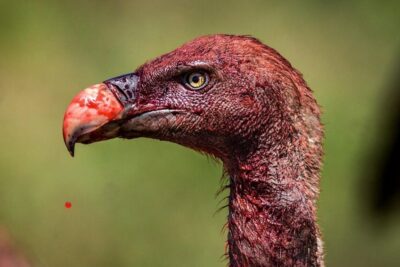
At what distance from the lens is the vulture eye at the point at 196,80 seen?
5.39 meters

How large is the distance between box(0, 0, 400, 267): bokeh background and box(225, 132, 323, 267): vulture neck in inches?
139

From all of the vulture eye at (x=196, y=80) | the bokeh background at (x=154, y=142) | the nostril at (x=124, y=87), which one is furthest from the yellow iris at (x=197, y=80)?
the bokeh background at (x=154, y=142)

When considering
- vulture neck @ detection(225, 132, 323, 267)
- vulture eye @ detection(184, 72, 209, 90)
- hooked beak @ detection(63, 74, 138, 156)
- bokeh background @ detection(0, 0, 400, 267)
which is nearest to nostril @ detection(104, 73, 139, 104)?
hooked beak @ detection(63, 74, 138, 156)

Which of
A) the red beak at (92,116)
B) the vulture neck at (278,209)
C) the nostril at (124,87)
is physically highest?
the nostril at (124,87)

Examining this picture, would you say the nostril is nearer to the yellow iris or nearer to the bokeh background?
the yellow iris

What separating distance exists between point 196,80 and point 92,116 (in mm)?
518

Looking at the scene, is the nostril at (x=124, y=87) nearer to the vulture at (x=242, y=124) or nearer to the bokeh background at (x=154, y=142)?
the vulture at (x=242, y=124)

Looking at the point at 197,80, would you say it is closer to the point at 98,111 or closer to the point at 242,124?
the point at 242,124

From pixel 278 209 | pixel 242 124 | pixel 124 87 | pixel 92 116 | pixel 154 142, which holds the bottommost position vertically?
pixel 278 209

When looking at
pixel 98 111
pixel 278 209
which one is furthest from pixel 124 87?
pixel 278 209

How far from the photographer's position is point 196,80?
5406 mm

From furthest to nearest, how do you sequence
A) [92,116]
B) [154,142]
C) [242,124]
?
[154,142], [242,124], [92,116]
